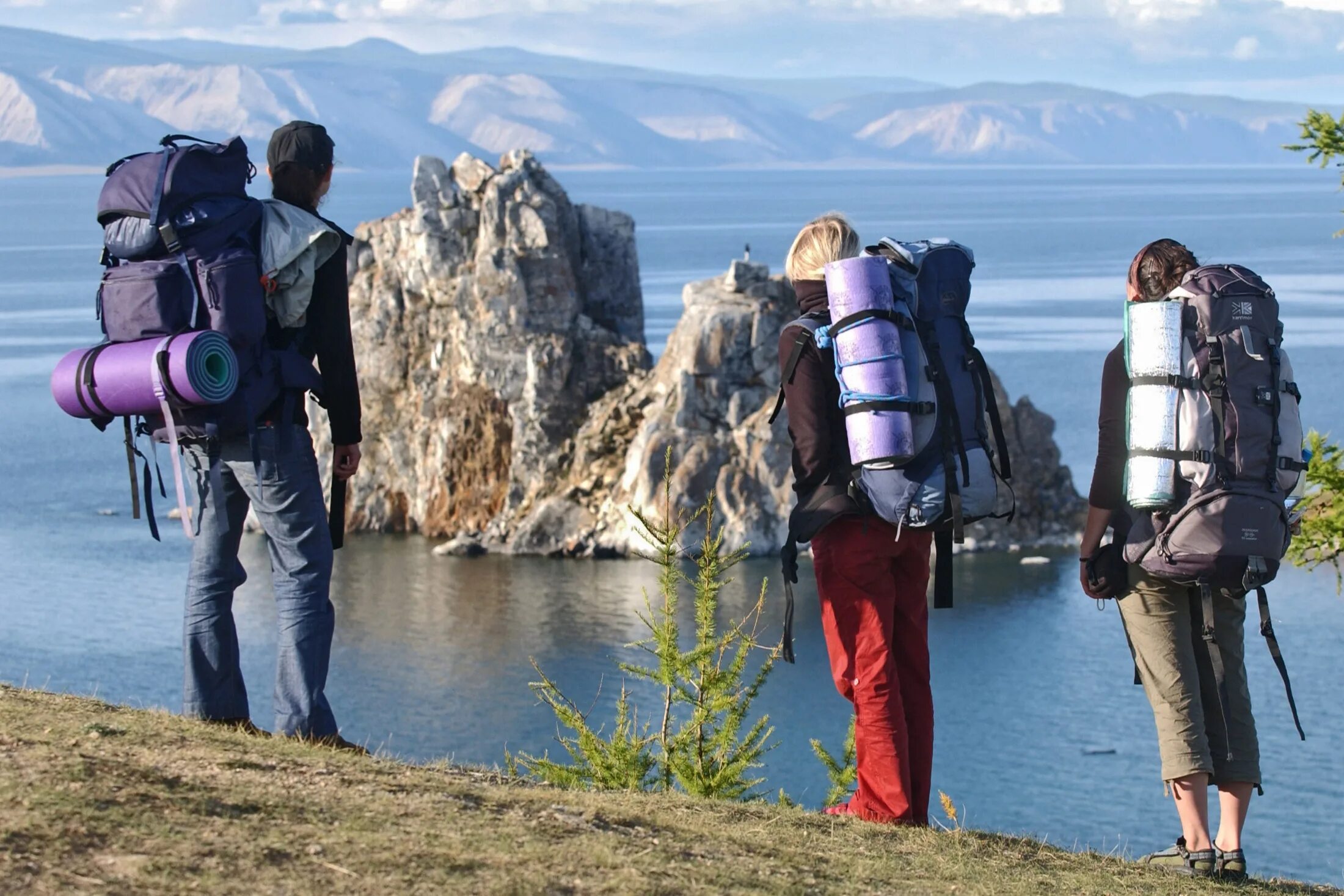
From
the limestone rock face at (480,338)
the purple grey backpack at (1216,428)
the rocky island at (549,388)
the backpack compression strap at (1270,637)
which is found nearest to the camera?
the purple grey backpack at (1216,428)

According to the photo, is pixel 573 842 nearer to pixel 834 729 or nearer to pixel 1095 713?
pixel 834 729

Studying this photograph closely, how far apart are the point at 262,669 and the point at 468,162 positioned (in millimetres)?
33590

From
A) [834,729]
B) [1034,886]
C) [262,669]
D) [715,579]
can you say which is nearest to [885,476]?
[1034,886]

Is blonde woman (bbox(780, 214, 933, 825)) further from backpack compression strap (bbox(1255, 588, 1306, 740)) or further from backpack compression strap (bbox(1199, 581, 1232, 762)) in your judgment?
backpack compression strap (bbox(1255, 588, 1306, 740))

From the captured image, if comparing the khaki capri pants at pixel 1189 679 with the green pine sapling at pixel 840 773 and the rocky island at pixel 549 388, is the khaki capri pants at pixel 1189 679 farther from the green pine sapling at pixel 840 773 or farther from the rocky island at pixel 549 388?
the rocky island at pixel 549 388

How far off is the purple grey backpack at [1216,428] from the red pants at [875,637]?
0.94 m

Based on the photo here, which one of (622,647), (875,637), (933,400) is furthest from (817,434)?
(622,647)

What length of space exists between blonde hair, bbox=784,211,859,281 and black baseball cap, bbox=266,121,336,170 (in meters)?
1.89

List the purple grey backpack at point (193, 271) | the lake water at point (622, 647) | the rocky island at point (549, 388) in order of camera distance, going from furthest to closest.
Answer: the rocky island at point (549, 388)
the lake water at point (622, 647)
the purple grey backpack at point (193, 271)

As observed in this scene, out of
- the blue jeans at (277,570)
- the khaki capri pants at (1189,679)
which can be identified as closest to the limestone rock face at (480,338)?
the blue jeans at (277,570)

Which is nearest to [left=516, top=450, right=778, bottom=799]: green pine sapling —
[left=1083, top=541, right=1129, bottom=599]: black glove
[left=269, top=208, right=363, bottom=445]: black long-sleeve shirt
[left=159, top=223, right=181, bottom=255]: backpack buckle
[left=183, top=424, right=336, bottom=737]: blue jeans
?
[left=183, top=424, right=336, bottom=737]: blue jeans

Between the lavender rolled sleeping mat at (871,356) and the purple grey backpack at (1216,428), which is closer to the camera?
the purple grey backpack at (1216,428)

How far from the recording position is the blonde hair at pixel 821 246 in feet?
21.7

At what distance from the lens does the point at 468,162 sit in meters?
73.1
